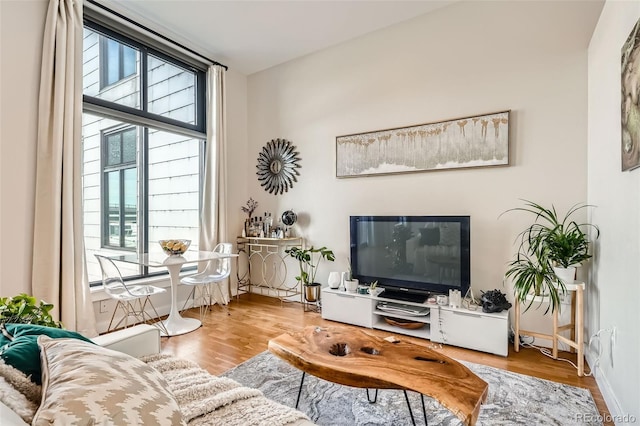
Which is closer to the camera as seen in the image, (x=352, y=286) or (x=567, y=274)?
(x=567, y=274)

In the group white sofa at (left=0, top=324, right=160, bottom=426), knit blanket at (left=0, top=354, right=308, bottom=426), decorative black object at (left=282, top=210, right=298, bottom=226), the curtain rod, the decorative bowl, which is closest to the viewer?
knit blanket at (left=0, top=354, right=308, bottom=426)

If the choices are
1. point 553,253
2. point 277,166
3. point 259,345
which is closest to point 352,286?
point 259,345

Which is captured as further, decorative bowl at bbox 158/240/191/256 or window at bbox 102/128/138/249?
window at bbox 102/128/138/249

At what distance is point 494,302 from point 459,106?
1.84 m

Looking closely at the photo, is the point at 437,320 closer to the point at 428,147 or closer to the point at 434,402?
the point at 434,402

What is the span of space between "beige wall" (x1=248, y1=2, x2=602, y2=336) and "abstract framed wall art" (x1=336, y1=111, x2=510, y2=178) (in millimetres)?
84

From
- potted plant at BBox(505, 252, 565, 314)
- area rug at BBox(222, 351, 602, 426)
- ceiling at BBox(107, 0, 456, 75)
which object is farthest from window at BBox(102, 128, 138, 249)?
potted plant at BBox(505, 252, 565, 314)

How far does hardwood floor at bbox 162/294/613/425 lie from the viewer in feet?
7.61

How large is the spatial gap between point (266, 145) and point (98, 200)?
82.8 inches

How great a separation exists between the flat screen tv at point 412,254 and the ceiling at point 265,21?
6.95 feet

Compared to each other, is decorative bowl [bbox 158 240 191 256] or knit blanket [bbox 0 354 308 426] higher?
decorative bowl [bbox 158 240 191 256]

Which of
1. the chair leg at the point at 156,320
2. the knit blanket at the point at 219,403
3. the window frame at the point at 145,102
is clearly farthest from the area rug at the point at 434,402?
the window frame at the point at 145,102

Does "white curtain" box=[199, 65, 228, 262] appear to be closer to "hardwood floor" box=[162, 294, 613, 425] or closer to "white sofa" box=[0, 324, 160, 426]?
"hardwood floor" box=[162, 294, 613, 425]

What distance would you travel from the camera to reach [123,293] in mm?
2967
